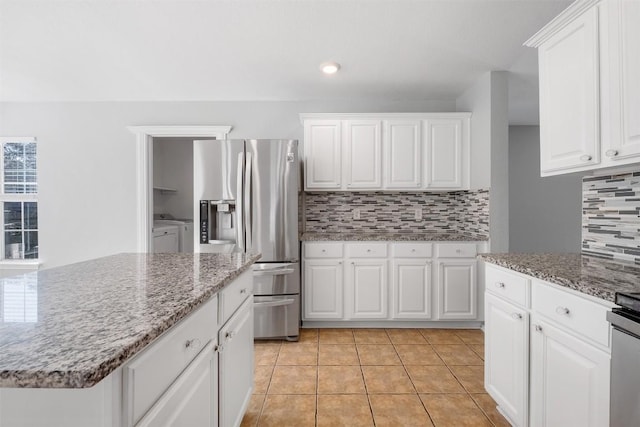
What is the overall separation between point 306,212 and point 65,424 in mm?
3136

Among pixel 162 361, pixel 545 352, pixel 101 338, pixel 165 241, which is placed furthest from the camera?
pixel 165 241

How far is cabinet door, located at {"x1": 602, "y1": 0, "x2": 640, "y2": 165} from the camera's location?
1241 millimetres

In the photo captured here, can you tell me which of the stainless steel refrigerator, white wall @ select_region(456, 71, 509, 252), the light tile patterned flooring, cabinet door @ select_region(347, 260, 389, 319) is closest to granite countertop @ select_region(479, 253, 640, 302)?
the light tile patterned flooring

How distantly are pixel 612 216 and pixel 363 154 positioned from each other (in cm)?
205

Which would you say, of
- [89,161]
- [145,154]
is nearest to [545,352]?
[145,154]

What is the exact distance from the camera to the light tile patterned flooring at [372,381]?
183 cm

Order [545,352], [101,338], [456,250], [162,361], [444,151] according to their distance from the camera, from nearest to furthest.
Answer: [101,338] < [162,361] < [545,352] < [456,250] < [444,151]

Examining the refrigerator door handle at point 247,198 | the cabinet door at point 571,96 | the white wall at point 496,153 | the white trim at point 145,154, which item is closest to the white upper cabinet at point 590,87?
the cabinet door at point 571,96

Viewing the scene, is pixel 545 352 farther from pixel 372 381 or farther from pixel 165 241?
pixel 165 241

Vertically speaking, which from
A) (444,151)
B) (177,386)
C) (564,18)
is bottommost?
(177,386)

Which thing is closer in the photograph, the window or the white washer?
the window

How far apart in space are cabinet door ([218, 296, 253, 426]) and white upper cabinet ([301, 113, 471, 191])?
1.90m

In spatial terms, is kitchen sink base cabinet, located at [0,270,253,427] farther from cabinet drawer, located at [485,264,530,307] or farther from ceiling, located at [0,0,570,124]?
ceiling, located at [0,0,570,124]

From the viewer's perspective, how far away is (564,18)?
1.53 meters
